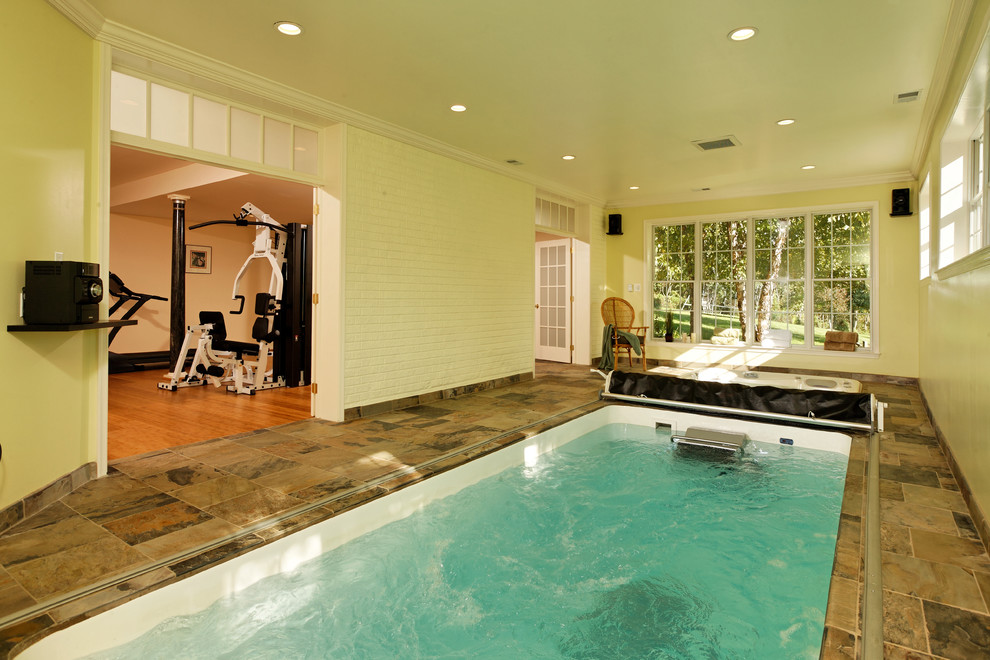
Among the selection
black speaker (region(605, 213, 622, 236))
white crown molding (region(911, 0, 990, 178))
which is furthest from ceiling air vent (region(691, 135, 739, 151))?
black speaker (region(605, 213, 622, 236))

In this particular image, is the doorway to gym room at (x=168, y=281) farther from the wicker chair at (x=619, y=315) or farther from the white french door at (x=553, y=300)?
the wicker chair at (x=619, y=315)

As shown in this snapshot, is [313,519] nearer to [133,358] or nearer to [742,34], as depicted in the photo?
[742,34]

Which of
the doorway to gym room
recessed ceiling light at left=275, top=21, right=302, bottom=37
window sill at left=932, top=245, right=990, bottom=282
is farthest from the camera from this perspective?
the doorway to gym room

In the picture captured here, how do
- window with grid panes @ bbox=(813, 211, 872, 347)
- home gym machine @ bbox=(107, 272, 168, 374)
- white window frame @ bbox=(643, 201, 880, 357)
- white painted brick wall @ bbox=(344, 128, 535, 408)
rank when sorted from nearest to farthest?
white painted brick wall @ bbox=(344, 128, 535, 408) < white window frame @ bbox=(643, 201, 880, 357) < window with grid panes @ bbox=(813, 211, 872, 347) < home gym machine @ bbox=(107, 272, 168, 374)

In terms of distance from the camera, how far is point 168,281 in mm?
9062

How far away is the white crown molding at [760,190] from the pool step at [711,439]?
442cm

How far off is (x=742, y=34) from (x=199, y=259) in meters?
8.82

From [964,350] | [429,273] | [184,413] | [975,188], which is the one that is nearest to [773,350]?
[975,188]

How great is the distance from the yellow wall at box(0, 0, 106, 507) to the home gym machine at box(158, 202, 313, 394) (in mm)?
3069

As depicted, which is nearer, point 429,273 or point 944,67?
point 944,67

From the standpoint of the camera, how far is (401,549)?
2811 millimetres


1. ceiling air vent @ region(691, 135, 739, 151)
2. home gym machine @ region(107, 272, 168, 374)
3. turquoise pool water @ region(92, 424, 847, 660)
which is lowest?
turquoise pool water @ region(92, 424, 847, 660)

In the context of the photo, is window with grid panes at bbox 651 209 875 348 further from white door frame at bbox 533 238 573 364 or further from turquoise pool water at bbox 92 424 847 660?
turquoise pool water at bbox 92 424 847 660

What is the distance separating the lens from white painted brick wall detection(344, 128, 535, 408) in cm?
492
